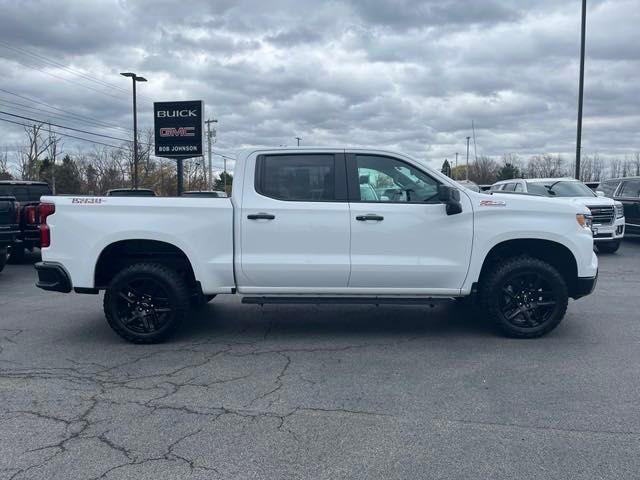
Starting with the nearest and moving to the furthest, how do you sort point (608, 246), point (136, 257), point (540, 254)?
point (136, 257)
point (540, 254)
point (608, 246)

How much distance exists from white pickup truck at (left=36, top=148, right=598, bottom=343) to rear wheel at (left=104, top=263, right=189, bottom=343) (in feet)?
0.04

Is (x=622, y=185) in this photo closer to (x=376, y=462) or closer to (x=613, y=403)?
(x=613, y=403)

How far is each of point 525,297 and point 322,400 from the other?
283cm

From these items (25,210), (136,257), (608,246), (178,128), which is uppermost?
(178,128)

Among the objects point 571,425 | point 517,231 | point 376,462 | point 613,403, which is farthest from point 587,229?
point 376,462

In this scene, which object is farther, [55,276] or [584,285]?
[584,285]

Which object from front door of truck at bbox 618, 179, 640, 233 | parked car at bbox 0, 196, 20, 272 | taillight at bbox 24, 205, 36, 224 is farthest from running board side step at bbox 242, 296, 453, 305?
front door of truck at bbox 618, 179, 640, 233

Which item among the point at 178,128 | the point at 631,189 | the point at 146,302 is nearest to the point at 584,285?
the point at 146,302

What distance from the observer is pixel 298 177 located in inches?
241

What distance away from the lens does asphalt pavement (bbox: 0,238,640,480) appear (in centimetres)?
348

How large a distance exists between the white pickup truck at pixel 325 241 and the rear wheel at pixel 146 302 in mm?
12

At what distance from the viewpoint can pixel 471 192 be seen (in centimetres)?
605

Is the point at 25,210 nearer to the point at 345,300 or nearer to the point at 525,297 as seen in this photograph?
the point at 345,300

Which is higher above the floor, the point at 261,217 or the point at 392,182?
the point at 392,182
